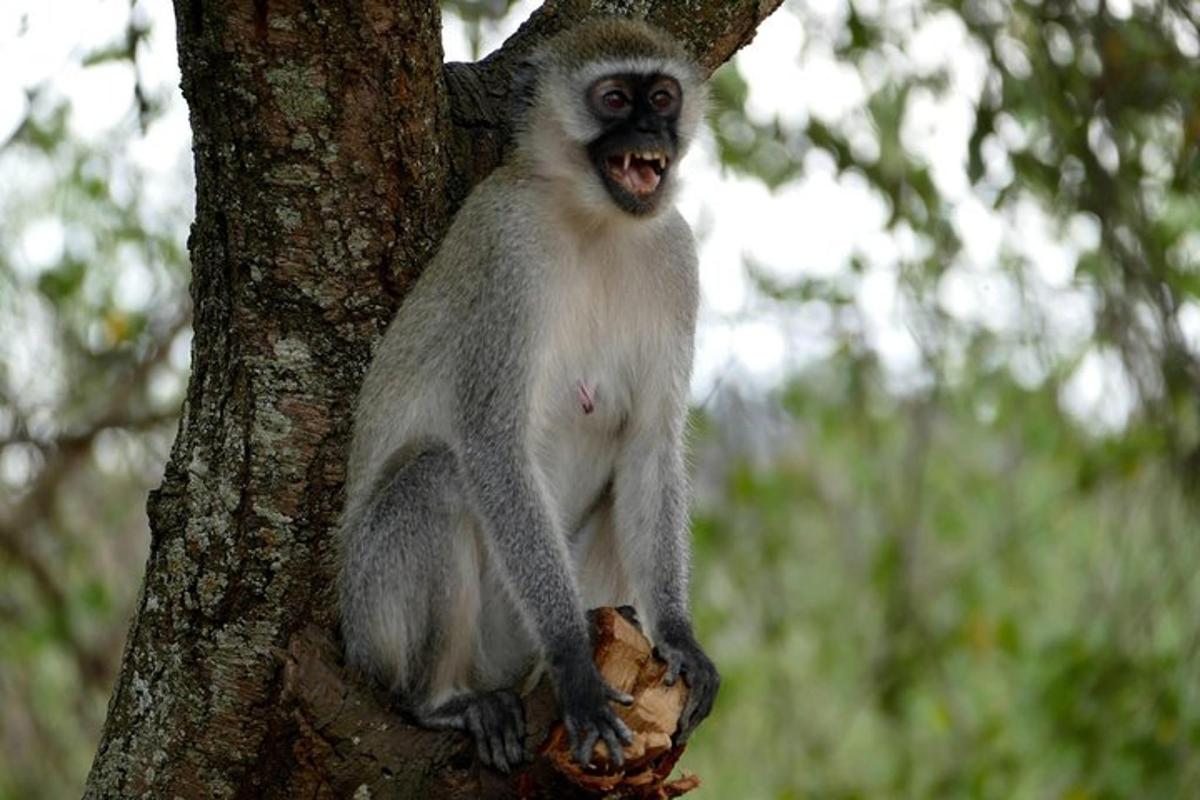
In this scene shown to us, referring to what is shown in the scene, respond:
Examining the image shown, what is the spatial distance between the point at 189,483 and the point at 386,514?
0.69m

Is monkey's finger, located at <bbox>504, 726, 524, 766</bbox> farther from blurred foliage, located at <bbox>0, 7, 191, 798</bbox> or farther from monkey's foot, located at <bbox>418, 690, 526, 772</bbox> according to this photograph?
blurred foliage, located at <bbox>0, 7, 191, 798</bbox>

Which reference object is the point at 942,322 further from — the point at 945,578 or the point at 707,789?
the point at 707,789

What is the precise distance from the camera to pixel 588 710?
4500 mm

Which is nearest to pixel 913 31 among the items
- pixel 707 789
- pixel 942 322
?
pixel 942 322

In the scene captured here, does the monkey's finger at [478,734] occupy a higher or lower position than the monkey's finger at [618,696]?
lower

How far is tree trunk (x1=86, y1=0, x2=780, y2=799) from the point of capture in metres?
4.40

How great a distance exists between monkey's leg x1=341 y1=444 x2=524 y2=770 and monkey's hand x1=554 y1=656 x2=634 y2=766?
171mm

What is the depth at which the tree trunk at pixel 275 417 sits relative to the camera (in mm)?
4402

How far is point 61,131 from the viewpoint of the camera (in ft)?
27.0

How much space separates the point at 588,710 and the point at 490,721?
0.30 metres

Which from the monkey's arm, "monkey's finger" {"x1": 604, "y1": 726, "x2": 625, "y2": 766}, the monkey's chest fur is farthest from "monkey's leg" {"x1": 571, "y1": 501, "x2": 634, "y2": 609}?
"monkey's finger" {"x1": 604, "y1": 726, "x2": 625, "y2": 766}

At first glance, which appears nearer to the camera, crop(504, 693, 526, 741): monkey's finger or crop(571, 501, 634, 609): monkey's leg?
crop(504, 693, 526, 741): monkey's finger

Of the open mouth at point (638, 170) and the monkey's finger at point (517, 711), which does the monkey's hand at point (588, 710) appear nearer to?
the monkey's finger at point (517, 711)

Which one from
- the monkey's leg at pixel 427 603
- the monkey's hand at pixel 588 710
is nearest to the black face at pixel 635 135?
the monkey's leg at pixel 427 603
